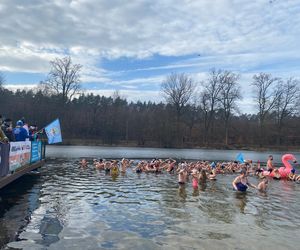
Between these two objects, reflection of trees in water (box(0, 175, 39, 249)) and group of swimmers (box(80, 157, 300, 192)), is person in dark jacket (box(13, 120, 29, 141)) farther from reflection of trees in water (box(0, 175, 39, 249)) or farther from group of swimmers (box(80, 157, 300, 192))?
group of swimmers (box(80, 157, 300, 192))

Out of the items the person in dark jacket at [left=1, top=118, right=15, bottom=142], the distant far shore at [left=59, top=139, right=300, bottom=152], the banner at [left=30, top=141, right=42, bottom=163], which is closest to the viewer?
the person in dark jacket at [left=1, top=118, right=15, bottom=142]

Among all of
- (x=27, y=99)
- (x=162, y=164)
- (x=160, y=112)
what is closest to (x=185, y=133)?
(x=160, y=112)

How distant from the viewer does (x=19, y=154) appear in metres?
13.9

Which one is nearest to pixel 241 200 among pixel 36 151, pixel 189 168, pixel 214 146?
pixel 189 168

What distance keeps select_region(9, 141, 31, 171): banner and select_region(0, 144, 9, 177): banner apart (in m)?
0.47

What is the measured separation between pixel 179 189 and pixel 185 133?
5685 centimetres

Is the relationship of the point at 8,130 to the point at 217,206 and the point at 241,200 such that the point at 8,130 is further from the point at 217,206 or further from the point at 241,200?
the point at 241,200

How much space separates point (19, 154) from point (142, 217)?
627 cm

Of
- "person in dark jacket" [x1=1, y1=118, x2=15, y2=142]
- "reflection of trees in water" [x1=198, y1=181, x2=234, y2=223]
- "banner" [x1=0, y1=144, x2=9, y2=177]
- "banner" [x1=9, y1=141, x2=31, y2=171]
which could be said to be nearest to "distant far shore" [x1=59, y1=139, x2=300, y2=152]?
"banner" [x1=9, y1=141, x2=31, y2=171]

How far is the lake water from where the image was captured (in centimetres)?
810

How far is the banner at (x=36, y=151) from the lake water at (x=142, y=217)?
1.46 m

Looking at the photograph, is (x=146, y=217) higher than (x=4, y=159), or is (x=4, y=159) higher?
(x=4, y=159)

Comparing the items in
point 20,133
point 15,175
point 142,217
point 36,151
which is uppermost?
point 20,133

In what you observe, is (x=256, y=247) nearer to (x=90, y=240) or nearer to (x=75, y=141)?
(x=90, y=240)
